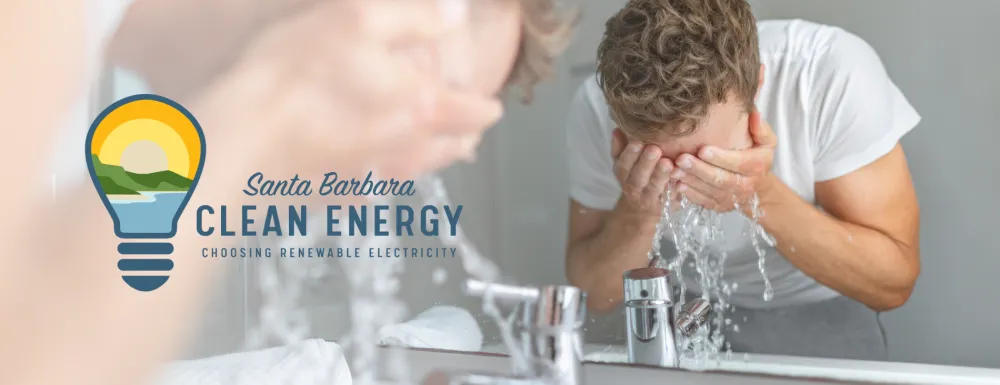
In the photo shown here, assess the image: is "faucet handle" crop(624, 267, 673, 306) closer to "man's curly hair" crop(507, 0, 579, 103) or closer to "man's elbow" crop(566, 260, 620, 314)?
"man's elbow" crop(566, 260, 620, 314)

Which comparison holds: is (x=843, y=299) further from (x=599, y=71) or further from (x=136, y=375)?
(x=136, y=375)

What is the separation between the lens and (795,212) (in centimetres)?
63

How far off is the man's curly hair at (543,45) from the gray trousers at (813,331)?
0.27 m

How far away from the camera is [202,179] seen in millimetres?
477

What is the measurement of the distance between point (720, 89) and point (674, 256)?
15 centimetres

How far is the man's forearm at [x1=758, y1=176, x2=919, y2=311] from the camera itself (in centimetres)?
62

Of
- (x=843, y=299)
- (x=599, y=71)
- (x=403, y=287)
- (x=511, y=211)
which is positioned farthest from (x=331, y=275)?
(x=843, y=299)

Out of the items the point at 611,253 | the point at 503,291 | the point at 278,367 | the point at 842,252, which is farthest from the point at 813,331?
the point at 278,367

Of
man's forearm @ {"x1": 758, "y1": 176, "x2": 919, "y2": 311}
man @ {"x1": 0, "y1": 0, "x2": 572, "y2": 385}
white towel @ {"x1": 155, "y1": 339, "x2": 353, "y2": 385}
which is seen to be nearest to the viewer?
man @ {"x1": 0, "y1": 0, "x2": 572, "y2": 385}

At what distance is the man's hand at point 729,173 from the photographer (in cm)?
58

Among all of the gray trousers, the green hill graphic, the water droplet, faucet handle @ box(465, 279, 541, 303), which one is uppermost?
the green hill graphic

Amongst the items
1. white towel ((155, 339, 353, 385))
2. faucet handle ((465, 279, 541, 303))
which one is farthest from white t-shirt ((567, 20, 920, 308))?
white towel ((155, 339, 353, 385))

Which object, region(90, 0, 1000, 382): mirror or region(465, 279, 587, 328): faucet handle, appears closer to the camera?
region(465, 279, 587, 328): faucet handle

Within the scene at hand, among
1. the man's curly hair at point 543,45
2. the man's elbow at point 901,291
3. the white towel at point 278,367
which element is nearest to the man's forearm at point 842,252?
the man's elbow at point 901,291
